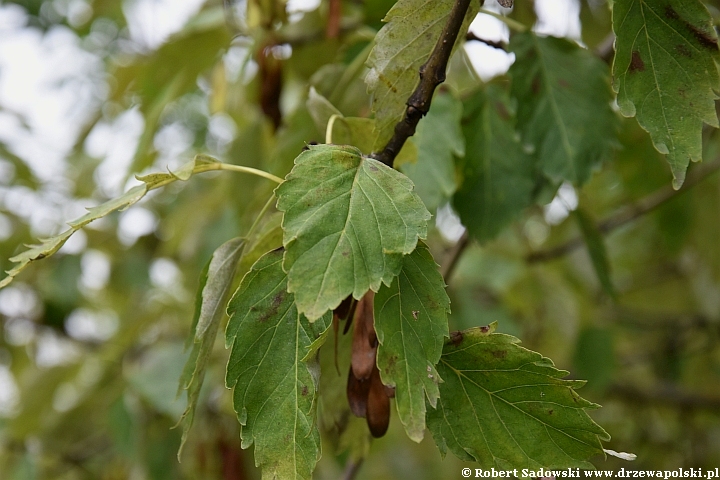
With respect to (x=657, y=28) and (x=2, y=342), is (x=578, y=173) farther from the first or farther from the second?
(x=2, y=342)

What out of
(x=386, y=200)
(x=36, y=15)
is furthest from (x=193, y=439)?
(x=36, y=15)

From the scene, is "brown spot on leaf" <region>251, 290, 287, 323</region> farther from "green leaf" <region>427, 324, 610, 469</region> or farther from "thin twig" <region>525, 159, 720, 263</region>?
"thin twig" <region>525, 159, 720, 263</region>

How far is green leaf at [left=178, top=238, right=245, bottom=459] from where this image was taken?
23.5 inches

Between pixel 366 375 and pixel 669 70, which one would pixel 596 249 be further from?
pixel 366 375

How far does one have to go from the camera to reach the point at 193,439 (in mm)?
1686

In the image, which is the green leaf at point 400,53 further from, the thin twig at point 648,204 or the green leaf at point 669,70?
the thin twig at point 648,204

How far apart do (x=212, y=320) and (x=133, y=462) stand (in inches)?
43.2

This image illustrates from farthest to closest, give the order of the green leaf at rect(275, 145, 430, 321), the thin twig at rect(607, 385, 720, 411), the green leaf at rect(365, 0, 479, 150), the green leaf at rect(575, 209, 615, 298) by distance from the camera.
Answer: the thin twig at rect(607, 385, 720, 411) → the green leaf at rect(575, 209, 615, 298) → the green leaf at rect(365, 0, 479, 150) → the green leaf at rect(275, 145, 430, 321)

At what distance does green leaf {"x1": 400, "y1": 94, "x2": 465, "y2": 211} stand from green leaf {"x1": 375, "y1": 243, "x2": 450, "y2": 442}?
0.31m


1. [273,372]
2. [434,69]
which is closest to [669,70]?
[434,69]

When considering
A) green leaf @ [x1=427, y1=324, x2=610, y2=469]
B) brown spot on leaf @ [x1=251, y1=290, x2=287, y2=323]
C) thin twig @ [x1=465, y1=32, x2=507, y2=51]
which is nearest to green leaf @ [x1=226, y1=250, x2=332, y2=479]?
brown spot on leaf @ [x1=251, y1=290, x2=287, y2=323]

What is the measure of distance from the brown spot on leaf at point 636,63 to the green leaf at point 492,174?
13.7 inches

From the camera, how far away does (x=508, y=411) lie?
1.92ft

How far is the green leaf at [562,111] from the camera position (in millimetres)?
899
